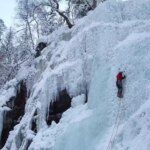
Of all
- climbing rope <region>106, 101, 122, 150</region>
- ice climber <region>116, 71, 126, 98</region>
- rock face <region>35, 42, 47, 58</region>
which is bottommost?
climbing rope <region>106, 101, 122, 150</region>

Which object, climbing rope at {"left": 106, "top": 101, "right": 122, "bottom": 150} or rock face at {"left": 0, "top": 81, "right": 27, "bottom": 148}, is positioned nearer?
climbing rope at {"left": 106, "top": 101, "right": 122, "bottom": 150}

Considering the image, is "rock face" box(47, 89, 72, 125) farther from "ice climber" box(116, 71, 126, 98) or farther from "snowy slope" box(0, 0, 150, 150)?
"ice climber" box(116, 71, 126, 98)

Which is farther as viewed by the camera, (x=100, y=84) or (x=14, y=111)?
(x=14, y=111)

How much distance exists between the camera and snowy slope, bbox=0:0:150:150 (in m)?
13.5

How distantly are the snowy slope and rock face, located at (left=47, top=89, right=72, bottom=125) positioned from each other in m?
0.27

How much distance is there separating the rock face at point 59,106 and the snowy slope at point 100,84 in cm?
27

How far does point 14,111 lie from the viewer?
852 inches

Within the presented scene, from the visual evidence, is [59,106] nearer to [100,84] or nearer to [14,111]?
[100,84]

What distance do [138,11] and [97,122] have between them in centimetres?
629

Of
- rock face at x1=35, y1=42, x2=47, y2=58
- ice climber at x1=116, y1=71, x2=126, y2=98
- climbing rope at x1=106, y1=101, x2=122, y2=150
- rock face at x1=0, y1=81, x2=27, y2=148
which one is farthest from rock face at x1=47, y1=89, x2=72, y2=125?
rock face at x1=35, y1=42, x2=47, y2=58

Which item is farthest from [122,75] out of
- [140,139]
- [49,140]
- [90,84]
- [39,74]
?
[39,74]

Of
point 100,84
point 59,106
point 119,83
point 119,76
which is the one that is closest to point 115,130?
point 119,83

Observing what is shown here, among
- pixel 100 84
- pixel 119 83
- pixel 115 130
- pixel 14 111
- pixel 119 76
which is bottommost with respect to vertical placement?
pixel 14 111

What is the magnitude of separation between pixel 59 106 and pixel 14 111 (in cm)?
543
